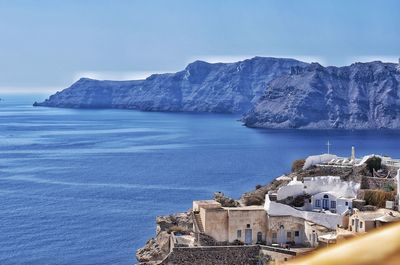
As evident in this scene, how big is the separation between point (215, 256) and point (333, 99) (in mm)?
142411

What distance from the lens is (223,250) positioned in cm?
2042

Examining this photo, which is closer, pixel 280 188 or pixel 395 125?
pixel 280 188

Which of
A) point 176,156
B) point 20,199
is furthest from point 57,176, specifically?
point 176,156

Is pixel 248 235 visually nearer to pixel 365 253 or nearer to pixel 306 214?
pixel 306 214

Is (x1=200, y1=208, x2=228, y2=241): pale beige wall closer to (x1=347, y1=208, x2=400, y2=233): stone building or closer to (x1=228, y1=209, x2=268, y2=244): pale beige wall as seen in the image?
(x1=228, y1=209, x2=268, y2=244): pale beige wall

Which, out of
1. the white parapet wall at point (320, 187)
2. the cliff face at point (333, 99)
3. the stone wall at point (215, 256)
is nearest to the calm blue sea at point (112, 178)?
the white parapet wall at point (320, 187)

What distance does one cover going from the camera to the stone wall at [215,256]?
19984mm

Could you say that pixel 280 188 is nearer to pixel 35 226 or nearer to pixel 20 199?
pixel 35 226

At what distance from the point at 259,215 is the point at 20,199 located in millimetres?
33573

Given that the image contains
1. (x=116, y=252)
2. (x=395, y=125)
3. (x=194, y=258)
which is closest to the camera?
(x=194, y=258)

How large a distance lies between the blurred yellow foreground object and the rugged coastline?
18732 mm

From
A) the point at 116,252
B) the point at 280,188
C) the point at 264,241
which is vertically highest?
the point at 280,188

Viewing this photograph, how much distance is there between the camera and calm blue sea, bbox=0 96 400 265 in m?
38.5

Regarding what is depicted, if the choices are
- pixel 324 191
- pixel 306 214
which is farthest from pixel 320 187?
pixel 306 214
